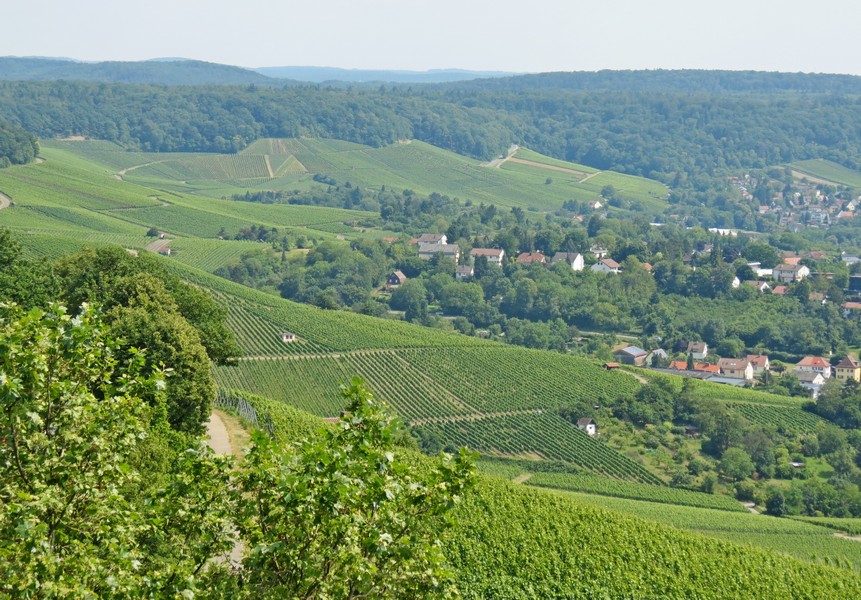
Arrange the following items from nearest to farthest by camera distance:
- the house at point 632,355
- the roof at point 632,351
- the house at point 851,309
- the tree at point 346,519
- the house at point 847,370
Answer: the tree at point 346,519, the house at point 847,370, the house at point 632,355, the roof at point 632,351, the house at point 851,309

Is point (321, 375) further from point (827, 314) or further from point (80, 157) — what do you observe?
point (80, 157)

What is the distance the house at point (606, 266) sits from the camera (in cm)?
12550

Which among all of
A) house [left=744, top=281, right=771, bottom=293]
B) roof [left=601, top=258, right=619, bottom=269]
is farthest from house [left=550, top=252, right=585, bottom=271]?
house [left=744, top=281, right=771, bottom=293]

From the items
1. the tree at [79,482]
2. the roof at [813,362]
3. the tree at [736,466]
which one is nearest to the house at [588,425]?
the tree at [736,466]

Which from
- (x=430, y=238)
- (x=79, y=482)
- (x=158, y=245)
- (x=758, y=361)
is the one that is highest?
(x=79, y=482)

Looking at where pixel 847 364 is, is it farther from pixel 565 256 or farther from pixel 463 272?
pixel 463 272

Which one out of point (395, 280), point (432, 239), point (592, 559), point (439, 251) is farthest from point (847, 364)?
point (592, 559)

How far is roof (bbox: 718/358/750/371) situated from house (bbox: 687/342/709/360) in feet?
12.6

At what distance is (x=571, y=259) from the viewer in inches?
5000

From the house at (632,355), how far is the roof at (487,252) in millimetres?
35425

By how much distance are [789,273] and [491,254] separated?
33.0m

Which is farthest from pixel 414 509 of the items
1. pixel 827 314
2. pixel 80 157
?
pixel 80 157

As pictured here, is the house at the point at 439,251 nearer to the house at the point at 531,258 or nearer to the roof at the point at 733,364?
the house at the point at 531,258

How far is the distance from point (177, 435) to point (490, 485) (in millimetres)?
9562
